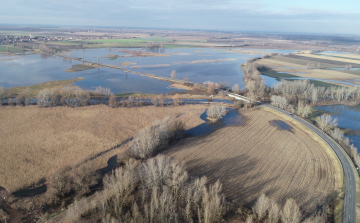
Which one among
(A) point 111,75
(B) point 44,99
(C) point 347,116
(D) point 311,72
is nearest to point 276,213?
(C) point 347,116

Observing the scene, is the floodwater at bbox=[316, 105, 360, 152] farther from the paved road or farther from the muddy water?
the muddy water

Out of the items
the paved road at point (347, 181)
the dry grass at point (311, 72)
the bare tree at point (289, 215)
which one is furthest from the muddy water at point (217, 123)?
the dry grass at point (311, 72)

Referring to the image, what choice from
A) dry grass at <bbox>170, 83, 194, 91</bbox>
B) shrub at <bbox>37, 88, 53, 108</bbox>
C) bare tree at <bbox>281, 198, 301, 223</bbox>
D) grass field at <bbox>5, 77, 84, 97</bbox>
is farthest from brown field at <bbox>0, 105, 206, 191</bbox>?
bare tree at <bbox>281, 198, 301, 223</bbox>

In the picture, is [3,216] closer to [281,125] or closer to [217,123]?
[217,123]

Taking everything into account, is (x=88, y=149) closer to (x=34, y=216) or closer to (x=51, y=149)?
(x=51, y=149)

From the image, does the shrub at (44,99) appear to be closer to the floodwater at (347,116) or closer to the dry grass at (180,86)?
the dry grass at (180,86)

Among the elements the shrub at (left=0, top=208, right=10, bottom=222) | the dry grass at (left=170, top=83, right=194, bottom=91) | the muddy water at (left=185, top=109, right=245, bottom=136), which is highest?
the dry grass at (left=170, top=83, right=194, bottom=91)

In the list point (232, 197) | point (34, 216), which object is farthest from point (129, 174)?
point (232, 197)
